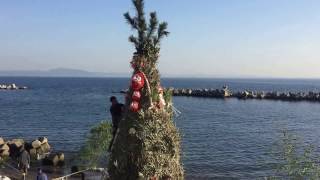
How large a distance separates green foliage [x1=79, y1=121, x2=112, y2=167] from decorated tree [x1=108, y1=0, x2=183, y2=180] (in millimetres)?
17608

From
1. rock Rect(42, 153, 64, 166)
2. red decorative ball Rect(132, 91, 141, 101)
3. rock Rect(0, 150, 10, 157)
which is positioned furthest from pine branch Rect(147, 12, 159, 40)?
rock Rect(0, 150, 10, 157)

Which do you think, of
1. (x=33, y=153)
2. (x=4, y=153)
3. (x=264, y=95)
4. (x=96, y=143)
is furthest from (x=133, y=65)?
(x=264, y=95)

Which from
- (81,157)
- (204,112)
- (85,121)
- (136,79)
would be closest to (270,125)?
(204,112)

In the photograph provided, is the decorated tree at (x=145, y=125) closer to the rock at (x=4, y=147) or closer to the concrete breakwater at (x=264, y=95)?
the rock at (x=4, y=147)

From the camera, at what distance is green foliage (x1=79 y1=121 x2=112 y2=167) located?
1277 inches

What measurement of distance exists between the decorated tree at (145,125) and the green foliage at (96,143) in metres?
17.6

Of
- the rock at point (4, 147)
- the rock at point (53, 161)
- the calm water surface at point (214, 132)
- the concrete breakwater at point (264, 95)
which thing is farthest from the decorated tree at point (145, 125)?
the concrete breakwater at point (264, 95)

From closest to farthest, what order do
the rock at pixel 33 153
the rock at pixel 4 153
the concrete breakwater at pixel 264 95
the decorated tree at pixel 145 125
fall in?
the decorated tree at pixel 145 125, the rock at pixel 4 153, the rock at pixel 33 153, the concrete breakwater at pixel 264 95

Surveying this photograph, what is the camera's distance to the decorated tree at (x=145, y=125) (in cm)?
1409

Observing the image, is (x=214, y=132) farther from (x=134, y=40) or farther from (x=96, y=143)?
(x=134, y=40)

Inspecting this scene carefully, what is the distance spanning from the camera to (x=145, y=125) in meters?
14.1

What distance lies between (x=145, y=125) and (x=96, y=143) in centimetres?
1978

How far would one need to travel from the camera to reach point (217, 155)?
2044 inches

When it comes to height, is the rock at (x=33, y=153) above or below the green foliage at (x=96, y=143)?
below
